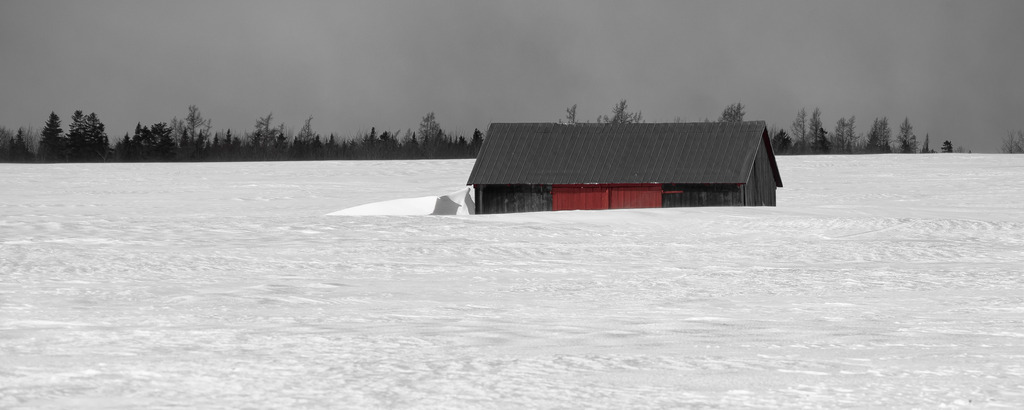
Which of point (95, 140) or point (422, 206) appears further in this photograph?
point (95, 140)

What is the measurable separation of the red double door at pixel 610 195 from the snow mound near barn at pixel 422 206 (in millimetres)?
3841

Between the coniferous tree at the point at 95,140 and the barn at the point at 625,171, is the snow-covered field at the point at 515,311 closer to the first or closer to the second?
the barn at the point at 625,171

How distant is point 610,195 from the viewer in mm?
42406

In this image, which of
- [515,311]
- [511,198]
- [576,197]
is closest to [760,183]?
[576,197]

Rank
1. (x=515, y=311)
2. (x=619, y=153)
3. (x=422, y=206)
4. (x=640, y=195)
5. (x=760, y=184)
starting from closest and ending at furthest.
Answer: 1. (x=515, y=311)
2. (x=422, y=206)
3. (x=640, y=195)
4. (x=619, y=153)
5. (x=760, y=184)

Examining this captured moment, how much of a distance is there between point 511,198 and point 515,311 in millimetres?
30256

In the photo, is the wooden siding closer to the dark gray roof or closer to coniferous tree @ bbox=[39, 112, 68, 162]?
the dark gray roof

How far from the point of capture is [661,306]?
12836 millimetres

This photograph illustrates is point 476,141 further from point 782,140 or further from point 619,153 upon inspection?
point 619,153

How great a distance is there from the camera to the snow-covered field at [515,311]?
7.21 m

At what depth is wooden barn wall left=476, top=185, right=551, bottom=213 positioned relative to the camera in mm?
42188

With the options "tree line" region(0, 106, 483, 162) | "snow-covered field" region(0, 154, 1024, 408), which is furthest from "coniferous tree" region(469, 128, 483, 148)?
"snow-covered field" region(0, 154, 1024, 408)

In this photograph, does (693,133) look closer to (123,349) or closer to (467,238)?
(467,238)

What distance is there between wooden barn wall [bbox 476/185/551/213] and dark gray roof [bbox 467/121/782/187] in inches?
15.2
